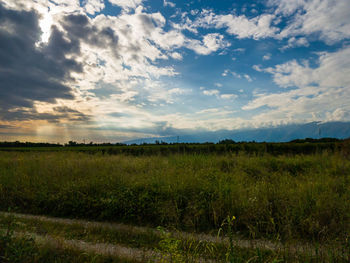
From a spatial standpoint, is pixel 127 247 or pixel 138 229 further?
pixel 138 229

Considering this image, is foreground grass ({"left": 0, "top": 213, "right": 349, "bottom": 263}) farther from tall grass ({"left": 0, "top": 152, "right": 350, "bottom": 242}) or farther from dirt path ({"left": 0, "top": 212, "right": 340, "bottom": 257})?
tall grass ({"left": 0, "top": 152, "right": 350, "bottom": 242})

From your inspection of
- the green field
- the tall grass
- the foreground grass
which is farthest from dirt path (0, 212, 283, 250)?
the tall grass

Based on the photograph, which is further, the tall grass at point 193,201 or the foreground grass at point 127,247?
the tall grass at point 193,201

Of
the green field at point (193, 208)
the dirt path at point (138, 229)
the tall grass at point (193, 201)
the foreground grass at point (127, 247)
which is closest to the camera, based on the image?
the foreground grass at point (127, 247)

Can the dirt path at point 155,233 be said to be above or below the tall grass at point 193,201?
below

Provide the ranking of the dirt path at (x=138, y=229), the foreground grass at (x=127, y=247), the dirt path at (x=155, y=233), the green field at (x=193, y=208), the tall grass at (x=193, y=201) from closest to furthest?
the foreground grass at (x=127, y=247) < the dirt path at (x=155, y=233) < the green field at (x=193, y=208) < the dirt path at (x=138, y=229) < the tall grass at (x=193, y=201)

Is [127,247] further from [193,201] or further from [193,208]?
[193,201]

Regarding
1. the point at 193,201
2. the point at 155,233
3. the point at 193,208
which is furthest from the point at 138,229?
the point at 193,201

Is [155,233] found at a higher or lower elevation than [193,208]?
lower

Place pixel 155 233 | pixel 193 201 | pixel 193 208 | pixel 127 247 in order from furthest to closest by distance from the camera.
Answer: pixel 193 201 < pixel 193 208 < pixel 155 233 < pixel 127 247

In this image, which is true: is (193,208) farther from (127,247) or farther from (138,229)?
(127,247)

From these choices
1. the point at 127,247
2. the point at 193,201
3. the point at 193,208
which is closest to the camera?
the point at 127,247

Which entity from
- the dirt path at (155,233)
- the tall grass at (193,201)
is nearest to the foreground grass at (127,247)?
the dirt path at (155,233)

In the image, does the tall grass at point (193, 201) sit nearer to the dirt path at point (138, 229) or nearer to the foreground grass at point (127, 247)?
the dirt path at point (138, 229)
